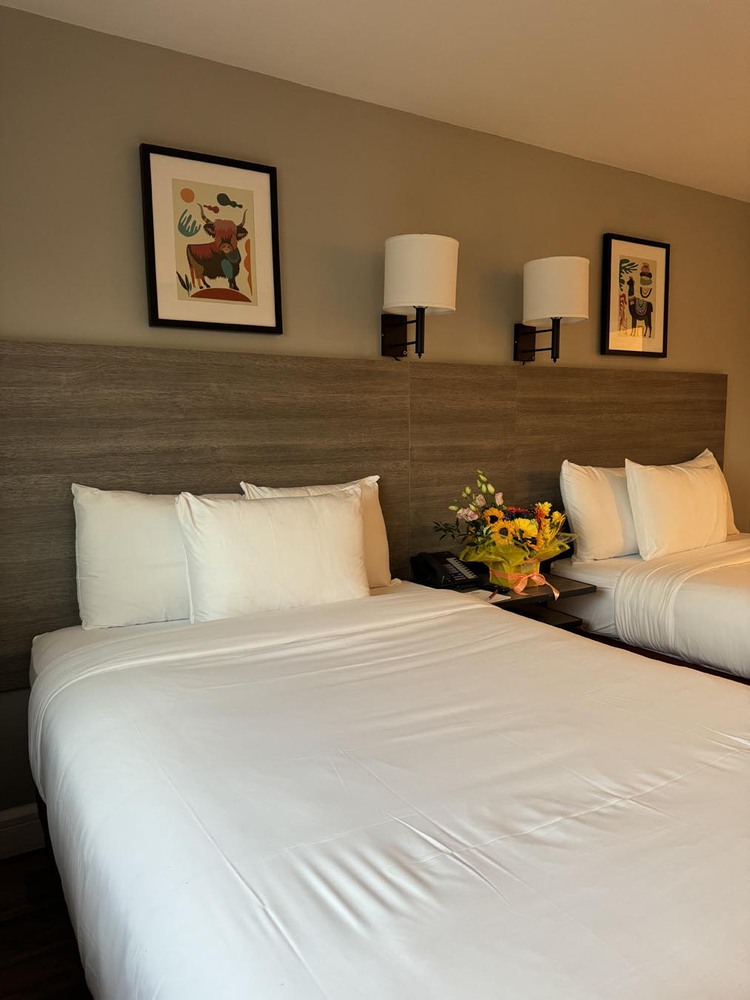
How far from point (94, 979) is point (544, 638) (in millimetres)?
1364

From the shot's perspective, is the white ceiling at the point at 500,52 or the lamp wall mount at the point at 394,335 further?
the lamp wall mount at the point at 394,335

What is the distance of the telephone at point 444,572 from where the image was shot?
299cm

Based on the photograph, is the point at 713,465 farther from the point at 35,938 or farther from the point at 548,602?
the point at 35,938

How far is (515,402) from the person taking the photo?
3.45m

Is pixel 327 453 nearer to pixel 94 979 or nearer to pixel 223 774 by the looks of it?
pixel 223 774

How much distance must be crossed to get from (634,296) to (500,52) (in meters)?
1.74

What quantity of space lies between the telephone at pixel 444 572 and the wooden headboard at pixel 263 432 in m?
0.09

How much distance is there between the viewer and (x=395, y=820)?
3.89 feet

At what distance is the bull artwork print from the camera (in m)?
2.54

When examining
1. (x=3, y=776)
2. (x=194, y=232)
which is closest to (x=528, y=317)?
(x=194, y=232)

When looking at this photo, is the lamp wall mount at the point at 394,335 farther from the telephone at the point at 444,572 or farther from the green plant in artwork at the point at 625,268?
the green plant in artwork at the point at 625,268

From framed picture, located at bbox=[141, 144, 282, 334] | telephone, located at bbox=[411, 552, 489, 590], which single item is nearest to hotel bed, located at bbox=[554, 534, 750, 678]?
telephone, located at bbox=[411, 552, 489, 590]

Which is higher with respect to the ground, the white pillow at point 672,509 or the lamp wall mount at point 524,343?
the lamp wall mount at point 524,343

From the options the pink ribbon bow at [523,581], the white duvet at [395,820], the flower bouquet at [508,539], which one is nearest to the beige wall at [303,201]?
the flower bouquet at [508,539]
